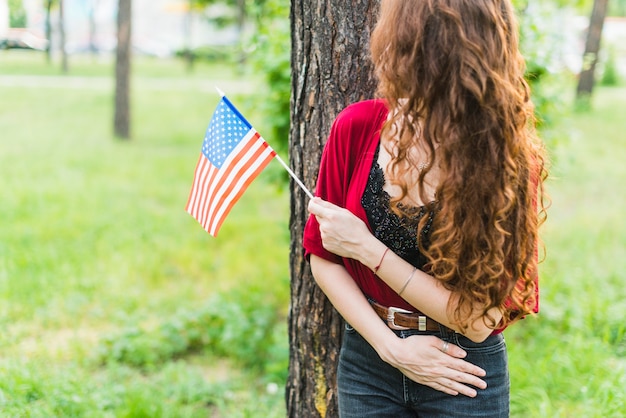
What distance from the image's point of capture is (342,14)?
2225 millimetres

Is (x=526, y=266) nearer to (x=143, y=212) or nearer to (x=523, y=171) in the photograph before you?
(x=523, y=171)

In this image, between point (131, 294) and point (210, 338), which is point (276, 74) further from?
point (131, 294)

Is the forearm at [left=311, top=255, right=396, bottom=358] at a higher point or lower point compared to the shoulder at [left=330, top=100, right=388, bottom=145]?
lower

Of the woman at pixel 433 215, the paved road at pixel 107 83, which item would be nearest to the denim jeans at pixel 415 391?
the woman at pixel 433 215

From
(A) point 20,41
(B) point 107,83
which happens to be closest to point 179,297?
(B) point 107,83

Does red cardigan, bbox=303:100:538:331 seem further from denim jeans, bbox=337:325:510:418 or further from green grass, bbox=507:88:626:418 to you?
green grass, bbox=507:88:626:418

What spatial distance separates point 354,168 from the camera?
181cm

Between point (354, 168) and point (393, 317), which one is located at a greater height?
point (354, 168)

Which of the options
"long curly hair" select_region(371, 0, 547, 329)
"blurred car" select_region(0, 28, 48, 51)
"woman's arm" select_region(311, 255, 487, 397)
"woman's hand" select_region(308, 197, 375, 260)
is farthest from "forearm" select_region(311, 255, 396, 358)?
"blurred car" select_region(0, 28, 48, 51)

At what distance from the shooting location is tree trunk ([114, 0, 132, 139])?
1145cm

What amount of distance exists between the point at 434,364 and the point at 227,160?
3.26 ft

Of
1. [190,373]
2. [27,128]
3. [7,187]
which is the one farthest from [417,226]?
[27,128]

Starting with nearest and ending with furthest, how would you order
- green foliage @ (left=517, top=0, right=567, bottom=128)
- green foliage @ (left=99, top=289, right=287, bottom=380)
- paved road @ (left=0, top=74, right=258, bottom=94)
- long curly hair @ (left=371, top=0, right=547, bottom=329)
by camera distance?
long curly hair @ (left=371, top=0, right=547, bottom=329) → green foliage @ (left=99, top=289, right=287, bottom=380) → green foliage @ (left=517, top=0, right=567, bottom=128) → paved road @ (left=0, top=74, right=258, bottom=94)

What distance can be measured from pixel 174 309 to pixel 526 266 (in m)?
3.54
